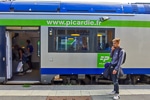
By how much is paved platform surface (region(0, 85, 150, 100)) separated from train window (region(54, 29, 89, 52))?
1.71 m

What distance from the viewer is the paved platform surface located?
6.67 metres

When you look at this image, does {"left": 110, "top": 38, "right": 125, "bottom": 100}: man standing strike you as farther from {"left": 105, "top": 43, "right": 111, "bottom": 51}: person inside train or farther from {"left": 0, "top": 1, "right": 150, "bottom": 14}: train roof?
{"left": 0, "top": 1, "right": 150, "bottom": 14}: train roof

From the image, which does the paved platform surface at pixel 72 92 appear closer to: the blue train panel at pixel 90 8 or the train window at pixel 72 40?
the train window at pixel 72 40

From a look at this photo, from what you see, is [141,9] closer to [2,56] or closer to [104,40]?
[104,40]

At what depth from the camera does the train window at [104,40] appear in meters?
9.09

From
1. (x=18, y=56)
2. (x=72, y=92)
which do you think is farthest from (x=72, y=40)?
(x=18, y=56)

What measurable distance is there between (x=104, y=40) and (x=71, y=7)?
5.99 ft

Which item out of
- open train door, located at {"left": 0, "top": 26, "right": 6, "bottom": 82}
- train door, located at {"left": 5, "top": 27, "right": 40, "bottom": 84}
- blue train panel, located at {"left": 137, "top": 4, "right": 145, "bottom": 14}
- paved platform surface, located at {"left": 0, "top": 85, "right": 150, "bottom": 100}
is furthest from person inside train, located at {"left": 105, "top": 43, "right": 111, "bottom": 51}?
open train door, located at {"left": 0, "top": 26, "right": 6, "bottom": 82}

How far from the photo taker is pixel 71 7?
365 inches

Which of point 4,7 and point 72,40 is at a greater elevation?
point 4,7

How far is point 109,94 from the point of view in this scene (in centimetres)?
707

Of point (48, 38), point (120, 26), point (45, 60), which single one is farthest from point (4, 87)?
point (120, 26)

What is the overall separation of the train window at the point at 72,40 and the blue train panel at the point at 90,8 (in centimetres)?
87

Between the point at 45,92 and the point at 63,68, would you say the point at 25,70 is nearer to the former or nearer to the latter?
the point at 63,68
